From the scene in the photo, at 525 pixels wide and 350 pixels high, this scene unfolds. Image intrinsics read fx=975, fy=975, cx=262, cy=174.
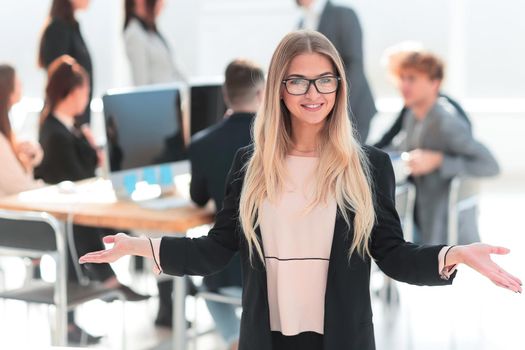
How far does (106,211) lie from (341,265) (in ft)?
5.81

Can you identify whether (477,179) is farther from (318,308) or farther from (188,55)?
(188,55)

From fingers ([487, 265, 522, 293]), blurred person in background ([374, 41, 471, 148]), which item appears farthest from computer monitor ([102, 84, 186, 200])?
fingers ([487, 265, 522, 293])

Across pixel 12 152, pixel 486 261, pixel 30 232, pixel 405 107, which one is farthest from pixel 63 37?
pixel 486 261

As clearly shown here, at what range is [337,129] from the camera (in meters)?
2.09

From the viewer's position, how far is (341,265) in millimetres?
2053

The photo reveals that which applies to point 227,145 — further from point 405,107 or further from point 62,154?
point 405,107

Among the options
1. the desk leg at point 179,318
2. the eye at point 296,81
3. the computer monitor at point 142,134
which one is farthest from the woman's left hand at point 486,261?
the computer monitor at point 142,134

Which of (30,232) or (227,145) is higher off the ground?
(227,145)

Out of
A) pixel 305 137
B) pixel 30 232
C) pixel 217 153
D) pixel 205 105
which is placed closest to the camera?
pixel 305 137

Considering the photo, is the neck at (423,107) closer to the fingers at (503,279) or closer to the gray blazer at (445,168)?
the gray blazer at (445,168)

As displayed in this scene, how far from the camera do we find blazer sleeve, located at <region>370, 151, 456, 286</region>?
1997 mm

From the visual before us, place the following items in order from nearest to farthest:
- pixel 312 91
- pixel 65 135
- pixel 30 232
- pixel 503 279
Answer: pixel 503 279 → pixel 312 91 → pixel 30 232 → pixel 65 135

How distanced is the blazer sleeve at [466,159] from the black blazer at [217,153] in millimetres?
1079

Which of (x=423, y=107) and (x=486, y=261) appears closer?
(x=486, y=261)
